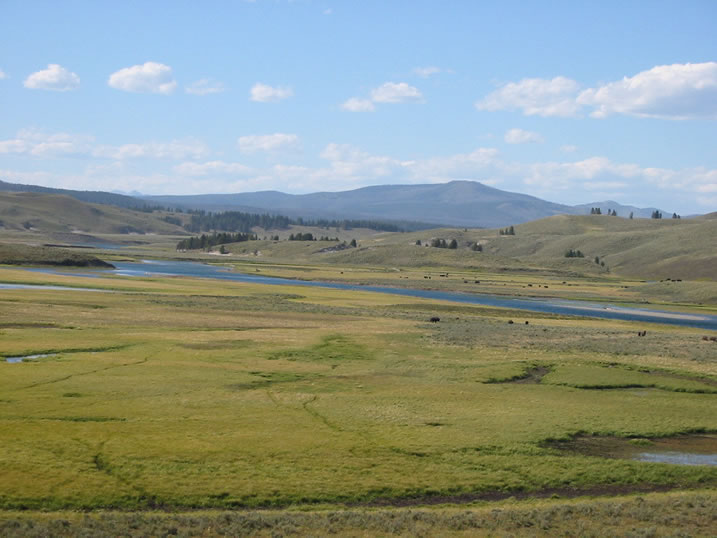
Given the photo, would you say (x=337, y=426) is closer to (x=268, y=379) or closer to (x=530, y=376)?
(x=268, y=379)

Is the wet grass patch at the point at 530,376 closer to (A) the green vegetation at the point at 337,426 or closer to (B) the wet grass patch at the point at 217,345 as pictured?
(A) the green vegetation at the point at 337,426

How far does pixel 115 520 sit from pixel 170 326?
44379 millimetres

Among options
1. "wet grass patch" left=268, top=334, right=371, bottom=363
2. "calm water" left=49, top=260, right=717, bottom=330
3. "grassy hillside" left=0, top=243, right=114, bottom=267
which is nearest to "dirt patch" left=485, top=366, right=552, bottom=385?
"wet grass patch" left=268, top=334, right=371, bottom=363

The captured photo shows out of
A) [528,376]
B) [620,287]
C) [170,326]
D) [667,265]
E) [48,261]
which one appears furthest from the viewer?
[667,265]

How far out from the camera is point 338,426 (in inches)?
1363

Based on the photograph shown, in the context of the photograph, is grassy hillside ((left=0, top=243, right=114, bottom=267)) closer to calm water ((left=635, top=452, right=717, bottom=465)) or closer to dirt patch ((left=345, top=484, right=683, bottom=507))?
dirt patch ((left=345, top=484, right=683, bottom=507))

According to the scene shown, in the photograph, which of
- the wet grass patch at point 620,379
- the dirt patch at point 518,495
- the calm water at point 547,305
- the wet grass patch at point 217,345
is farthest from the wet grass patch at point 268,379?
the calm water at point 547,305

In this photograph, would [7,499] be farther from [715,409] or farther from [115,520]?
[715,409]

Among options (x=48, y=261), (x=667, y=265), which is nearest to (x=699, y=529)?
(x=48, y=261)

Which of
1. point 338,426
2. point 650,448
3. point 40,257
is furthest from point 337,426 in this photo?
point 40,257

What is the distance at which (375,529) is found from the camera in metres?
23.7

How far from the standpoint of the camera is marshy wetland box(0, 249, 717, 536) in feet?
82.5

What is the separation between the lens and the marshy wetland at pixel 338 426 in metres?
25.2

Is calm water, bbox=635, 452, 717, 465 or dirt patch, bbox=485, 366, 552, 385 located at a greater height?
dirt patch, bbox=485, 366, 552, 385
